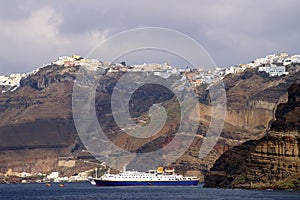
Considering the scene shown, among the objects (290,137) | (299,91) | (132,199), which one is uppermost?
(299,91)

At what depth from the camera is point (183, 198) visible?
123 m

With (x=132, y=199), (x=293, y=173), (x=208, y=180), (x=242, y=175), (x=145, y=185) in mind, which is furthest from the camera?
(x=145, y=185)

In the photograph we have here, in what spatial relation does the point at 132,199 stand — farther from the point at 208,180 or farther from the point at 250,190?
the point at 208,180

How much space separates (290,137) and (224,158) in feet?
156

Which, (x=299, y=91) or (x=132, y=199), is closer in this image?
(x=132, y=199)

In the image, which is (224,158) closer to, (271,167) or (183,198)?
(271,167)

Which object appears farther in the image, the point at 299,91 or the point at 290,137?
the point at 299,91

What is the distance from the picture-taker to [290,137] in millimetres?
133500

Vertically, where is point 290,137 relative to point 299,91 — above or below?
below

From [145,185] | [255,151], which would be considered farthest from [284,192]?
[145,185]

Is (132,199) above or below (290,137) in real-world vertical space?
below

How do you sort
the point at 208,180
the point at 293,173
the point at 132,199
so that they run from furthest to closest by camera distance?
the point at 208,180 → the point at 293,173 → the point at 132,199

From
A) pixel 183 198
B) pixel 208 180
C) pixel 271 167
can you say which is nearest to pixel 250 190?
pixel 271 167

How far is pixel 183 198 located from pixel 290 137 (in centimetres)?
2181
